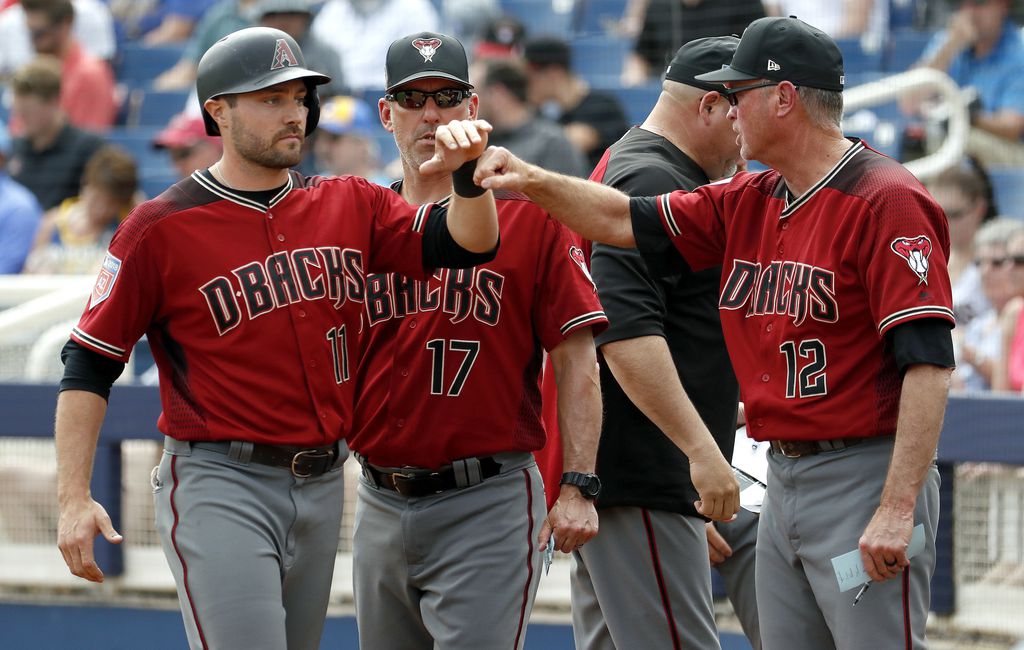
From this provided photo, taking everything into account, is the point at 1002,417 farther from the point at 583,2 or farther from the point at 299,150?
the point at 583,2

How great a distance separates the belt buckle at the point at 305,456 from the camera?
3.36 metres

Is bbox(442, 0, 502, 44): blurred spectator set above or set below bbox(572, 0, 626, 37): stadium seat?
above

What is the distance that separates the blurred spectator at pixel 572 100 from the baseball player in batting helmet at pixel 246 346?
471 centimetres

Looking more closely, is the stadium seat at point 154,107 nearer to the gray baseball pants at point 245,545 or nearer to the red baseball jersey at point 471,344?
the red baseball jersey at point 471,344

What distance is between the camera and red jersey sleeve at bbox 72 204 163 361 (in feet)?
10.8

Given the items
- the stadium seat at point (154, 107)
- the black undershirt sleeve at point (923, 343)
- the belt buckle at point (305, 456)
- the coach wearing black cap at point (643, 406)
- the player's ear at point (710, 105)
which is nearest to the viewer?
the black undershirt sleeve at point (923, 343)

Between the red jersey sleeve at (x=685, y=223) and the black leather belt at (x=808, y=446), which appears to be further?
the red jersey sleeve at (x=685, y=223)

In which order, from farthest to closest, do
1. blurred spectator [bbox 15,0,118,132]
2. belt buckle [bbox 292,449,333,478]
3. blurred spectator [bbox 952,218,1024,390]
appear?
blurred spectator [bbox 15,0,118,132]
blurred spectator [bbox 952,218,1024,390]
belt buckle [bbox 292,449,333,478]

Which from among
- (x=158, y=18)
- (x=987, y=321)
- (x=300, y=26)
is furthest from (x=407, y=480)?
(x=158, y=18)

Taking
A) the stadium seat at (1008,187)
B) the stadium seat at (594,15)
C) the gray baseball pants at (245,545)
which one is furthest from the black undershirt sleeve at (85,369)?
the stadium seat at (594,15)

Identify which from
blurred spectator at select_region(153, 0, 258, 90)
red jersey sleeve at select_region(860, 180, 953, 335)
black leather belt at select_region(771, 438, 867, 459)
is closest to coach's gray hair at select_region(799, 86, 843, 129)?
red jersey sleeve at select_region(860, 180, 953, 335)

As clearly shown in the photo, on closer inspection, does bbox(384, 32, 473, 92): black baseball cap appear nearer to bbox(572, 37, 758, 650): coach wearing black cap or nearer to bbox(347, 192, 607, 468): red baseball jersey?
Result: bbox(347, 192, 607, 468): red baseball jersey

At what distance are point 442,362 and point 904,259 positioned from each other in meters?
1.18

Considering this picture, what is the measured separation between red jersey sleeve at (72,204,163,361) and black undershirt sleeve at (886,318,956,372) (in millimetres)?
1701
